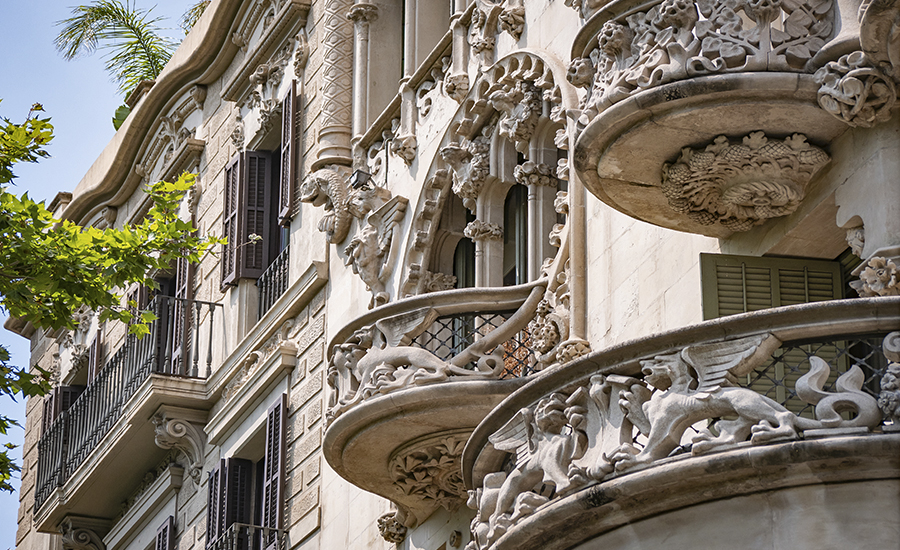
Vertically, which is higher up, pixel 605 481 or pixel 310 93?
pixel 310 93

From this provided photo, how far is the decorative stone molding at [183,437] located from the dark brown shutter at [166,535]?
0.84 metres

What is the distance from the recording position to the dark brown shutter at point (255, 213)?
22.5 meters

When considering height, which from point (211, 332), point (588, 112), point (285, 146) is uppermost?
point (285, 146)

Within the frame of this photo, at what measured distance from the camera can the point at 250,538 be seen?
19.7m

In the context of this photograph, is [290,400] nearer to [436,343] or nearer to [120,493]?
[436,343]

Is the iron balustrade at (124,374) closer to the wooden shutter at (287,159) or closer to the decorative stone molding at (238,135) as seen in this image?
the wooden shutter at (287,159)

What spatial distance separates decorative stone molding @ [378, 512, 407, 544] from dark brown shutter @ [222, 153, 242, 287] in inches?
257

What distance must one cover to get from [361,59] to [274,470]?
480cm

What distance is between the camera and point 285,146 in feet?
72.6

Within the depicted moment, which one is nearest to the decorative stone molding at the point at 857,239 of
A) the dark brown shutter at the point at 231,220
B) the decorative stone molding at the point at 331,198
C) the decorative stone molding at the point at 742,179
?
the decorative stone molding at the point at 742,179

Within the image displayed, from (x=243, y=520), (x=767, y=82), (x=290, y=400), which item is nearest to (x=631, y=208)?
(x=767, y=82)

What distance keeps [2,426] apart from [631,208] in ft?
19.6

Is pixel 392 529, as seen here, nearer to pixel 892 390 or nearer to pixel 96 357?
pixel 892 390

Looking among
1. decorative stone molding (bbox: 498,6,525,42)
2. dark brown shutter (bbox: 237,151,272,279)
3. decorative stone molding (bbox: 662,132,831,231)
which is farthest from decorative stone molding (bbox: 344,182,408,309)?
Result: decorative stone molding (bbox: 662,132,831,231)
